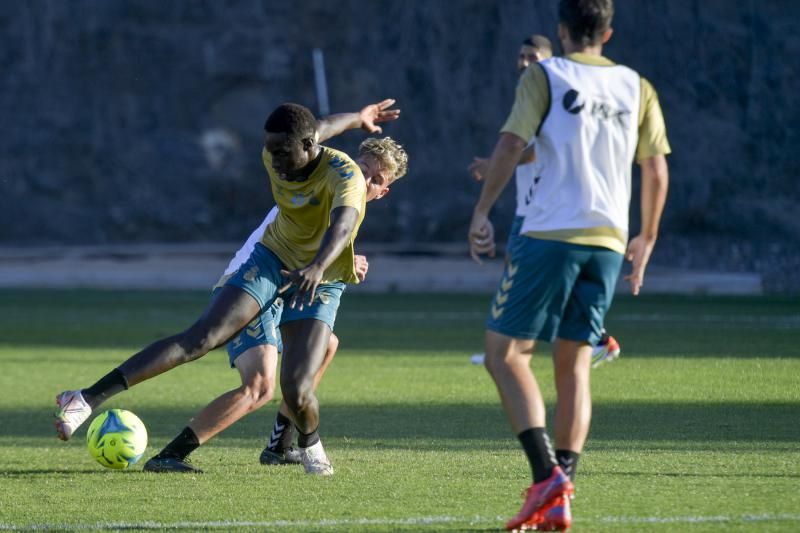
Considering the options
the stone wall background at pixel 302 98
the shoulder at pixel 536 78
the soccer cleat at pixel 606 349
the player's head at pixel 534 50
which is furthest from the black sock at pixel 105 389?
the stone wall background at pixel 302 98

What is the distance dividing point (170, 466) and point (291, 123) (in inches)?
75.6

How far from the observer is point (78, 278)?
3125 centimetres

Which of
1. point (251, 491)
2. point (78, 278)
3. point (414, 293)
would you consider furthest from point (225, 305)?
point (78, 278)

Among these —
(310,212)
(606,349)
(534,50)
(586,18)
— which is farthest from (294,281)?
(606,349)

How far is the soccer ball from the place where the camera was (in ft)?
22.8

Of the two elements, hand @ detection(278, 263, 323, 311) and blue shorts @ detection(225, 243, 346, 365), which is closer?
hand @ detection(278, 263, 323, 311)

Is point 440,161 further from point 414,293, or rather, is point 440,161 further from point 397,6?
point 414,293

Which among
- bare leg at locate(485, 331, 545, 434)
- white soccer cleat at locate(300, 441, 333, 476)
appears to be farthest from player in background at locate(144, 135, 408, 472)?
bare leg at locate(485, 331, 545, 434)

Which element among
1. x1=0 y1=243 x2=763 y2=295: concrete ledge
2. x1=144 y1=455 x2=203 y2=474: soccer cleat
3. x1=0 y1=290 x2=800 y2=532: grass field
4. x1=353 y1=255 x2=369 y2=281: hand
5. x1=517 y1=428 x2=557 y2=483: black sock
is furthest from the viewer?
x1=0 y1=243 x2=763 y2=295: concrete ledge

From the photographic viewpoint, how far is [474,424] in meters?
9.00

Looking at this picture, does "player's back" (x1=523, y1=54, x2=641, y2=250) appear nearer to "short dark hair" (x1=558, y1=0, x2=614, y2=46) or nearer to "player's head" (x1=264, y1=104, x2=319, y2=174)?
"short dark hair" (x1=558, y1=0, x2=614, y2=46)

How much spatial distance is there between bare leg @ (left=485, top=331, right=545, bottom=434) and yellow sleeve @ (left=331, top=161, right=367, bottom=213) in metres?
1.45

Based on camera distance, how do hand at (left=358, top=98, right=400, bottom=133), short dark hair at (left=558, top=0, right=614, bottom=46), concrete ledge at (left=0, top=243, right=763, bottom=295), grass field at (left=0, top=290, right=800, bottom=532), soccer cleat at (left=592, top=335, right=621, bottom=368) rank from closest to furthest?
short dark hair at (left=558, top=0, right=614, bottom=46)
grass field at (left=0, top=290, right=800, bottom=532)
hand at (left=358, top=98, right=400, bottom=133)
soccer cleat at (left=592, top=335, right=621, bottom=368)
concrete ledge at (left=0, top=243, right=763, bottom=295)

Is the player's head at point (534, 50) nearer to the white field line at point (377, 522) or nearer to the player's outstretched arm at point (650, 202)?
the player's outstretched arm at point (650, 202)
